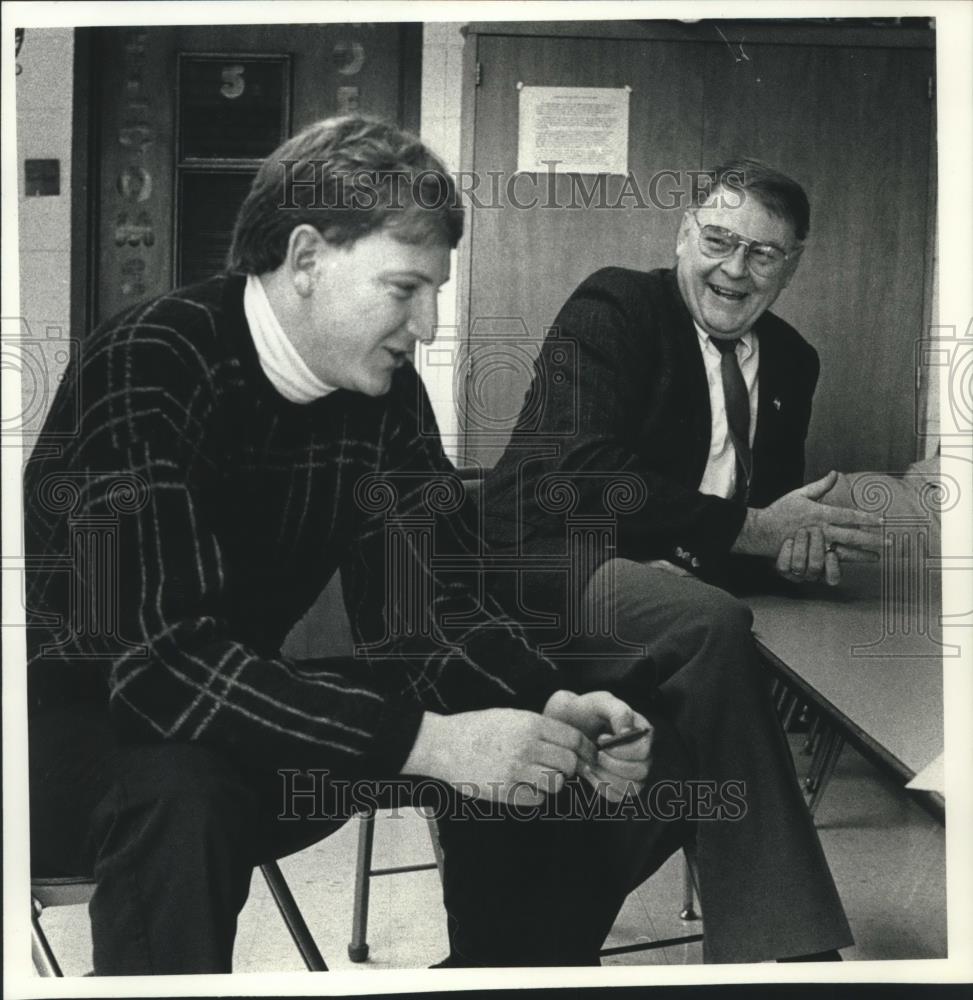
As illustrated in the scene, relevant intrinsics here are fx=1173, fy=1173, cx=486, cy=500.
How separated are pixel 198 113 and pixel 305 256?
8.4 inches

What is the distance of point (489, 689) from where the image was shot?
Result: 4.32 feet

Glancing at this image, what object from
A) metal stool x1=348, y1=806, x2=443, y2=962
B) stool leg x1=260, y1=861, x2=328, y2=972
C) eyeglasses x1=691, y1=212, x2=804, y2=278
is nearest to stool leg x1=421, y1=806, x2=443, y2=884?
metal stool x1=348, y1=806, x2=443, y2=962

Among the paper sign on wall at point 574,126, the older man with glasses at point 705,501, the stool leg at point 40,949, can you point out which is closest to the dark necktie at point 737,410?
the older man with glasses at point 705,501

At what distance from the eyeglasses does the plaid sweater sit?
0.37 m

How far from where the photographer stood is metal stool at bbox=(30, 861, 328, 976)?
1.31 meters

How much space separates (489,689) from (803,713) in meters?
0.36

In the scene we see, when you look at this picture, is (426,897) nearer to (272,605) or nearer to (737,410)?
(272,605)

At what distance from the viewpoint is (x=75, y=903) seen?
4.31ft

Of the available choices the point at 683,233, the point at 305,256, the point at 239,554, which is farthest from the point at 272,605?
the point at 683,233

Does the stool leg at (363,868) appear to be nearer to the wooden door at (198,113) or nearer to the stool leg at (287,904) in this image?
the stool leg at (287,904)

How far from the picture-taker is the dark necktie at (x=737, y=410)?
4.45 ft

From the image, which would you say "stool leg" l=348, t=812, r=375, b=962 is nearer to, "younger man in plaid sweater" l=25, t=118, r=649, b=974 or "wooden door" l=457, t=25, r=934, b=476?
"younger man in plaid sweater" l=25, t=118, r=649, b=974

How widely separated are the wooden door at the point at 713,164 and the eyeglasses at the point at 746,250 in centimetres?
3

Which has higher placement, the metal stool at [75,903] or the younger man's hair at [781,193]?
the younger man's hair at [781,193]
